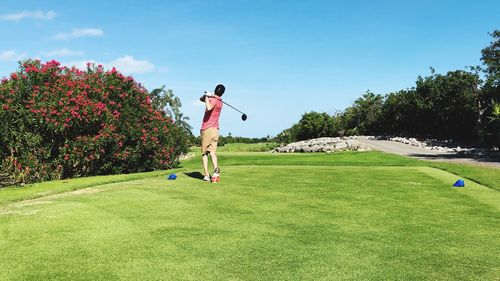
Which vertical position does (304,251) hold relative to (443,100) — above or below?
below

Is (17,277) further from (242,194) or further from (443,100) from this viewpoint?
(443,100)

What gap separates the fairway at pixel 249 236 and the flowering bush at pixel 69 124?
6.43 metres

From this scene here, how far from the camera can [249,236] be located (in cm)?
506

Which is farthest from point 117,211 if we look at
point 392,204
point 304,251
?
point 392,204

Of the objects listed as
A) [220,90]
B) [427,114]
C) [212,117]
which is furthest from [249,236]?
[427,114]

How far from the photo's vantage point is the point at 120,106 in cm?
1647

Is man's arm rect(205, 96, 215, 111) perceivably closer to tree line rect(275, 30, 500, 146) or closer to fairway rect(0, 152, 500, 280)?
fairway rect(0, 152, 500, 280)

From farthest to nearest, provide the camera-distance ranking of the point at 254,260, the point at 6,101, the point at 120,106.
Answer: the point at 120,106
the point at 6,101
the point at 254,260

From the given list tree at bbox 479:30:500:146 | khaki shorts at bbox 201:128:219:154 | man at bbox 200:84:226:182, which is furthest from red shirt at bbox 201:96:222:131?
tree at bbox 479:30:500:146

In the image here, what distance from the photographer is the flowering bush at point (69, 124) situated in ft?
44.6

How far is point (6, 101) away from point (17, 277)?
12013mm

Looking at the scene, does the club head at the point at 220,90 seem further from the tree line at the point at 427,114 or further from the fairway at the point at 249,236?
the tree line at the point at 427,114

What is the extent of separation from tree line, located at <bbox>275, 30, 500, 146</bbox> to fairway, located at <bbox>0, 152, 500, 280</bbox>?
34.9m

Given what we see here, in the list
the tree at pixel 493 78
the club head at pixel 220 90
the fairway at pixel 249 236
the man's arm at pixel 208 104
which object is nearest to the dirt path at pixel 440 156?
the tree at pixel 493 78
